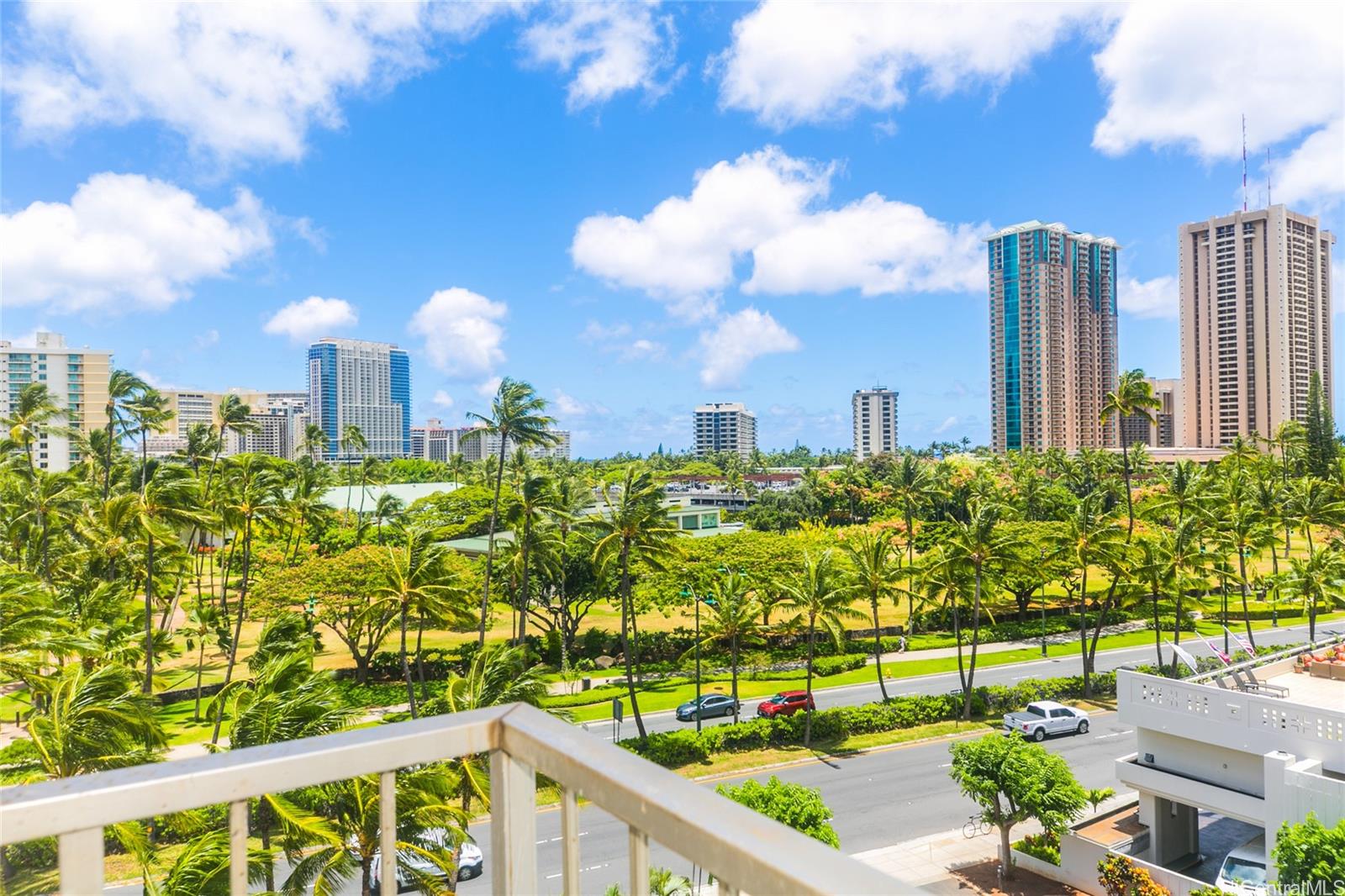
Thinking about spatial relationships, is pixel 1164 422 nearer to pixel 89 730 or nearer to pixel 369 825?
pixel 369 825

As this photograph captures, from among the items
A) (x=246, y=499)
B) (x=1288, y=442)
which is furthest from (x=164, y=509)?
(x=1288, y=442)

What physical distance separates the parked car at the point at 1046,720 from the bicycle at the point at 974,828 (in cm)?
650

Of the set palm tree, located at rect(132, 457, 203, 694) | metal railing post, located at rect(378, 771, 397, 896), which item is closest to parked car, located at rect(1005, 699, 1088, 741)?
palm tree, located at rect(132, 457, 203, 694)

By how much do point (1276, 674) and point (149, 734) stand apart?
18.9m

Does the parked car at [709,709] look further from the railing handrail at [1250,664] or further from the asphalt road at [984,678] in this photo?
the railing handrail at [1250,664]

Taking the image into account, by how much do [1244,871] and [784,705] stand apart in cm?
1269

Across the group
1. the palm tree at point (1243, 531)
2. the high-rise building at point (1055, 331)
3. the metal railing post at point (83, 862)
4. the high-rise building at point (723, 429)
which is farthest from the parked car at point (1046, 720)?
the high-rise building at point (723, 429)

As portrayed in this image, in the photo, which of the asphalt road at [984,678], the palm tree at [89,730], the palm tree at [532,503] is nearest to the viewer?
the palm tree at [89,730]

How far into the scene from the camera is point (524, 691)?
14289mm

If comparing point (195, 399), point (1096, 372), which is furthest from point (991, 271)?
point (195, 399)

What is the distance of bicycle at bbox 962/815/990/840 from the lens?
16.9 meters

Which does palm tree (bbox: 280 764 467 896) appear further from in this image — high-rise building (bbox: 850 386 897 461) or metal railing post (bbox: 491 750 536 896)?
high-rise building (bbox: 850 386 897 461)

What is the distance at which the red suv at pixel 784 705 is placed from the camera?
24.4 metres

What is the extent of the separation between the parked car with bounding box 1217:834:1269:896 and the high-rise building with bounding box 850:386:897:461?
6450 inches
